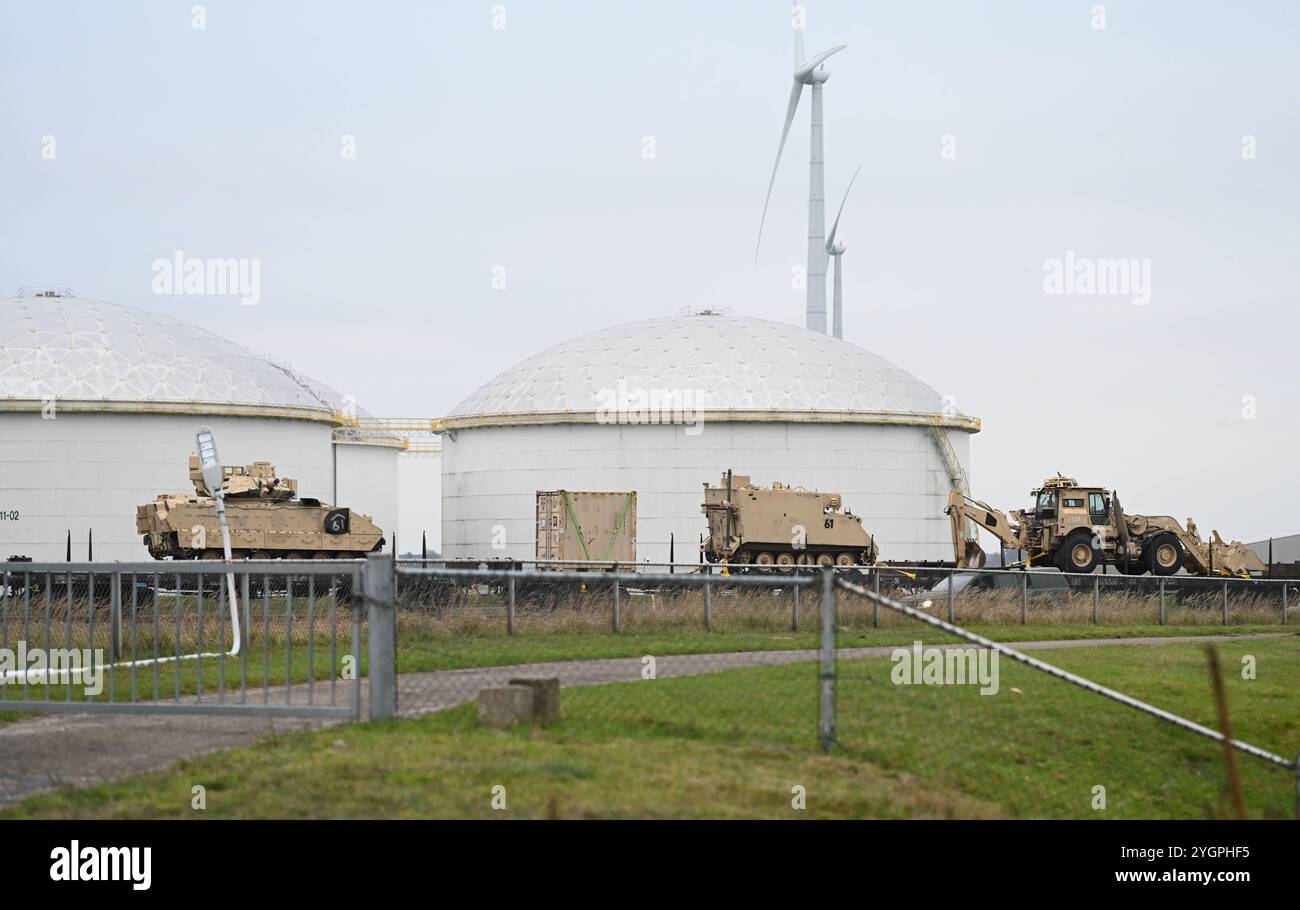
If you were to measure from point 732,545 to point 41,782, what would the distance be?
36301 mm

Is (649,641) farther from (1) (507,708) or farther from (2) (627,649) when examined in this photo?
(1) (507,708)

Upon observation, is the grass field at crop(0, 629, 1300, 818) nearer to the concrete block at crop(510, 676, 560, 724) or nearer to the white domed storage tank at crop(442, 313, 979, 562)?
the concrete block at crop(510, 676, 560, 724)

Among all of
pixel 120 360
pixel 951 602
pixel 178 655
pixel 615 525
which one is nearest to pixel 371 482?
pixel 120 360

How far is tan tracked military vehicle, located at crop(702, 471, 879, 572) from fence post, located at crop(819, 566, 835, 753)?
34080mm

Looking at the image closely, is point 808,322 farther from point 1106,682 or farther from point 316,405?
point 1106,682

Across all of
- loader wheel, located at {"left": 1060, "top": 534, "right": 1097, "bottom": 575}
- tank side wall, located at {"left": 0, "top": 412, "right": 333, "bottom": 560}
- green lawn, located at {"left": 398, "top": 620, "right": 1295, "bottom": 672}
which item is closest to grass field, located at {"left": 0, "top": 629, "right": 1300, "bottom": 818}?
green lawn, located at {"left": 398, "top": 620, "right": 1295, "bottom": 672}

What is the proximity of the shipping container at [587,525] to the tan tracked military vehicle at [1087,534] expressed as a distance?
9572mm

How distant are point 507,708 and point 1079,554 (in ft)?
119

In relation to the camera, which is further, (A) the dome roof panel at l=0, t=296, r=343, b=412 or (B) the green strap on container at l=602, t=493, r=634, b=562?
(A) the dome roof panel at l=0, t=296, r=343, b=412

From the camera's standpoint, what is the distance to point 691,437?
5634 centimetres

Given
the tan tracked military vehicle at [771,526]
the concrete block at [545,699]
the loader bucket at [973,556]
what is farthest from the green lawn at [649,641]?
the loader bucket at [973,556]

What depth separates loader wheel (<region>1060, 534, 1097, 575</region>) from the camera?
47656 millimetres

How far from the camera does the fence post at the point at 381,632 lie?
46.0ft

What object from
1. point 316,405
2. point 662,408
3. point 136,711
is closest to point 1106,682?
point 136,711
